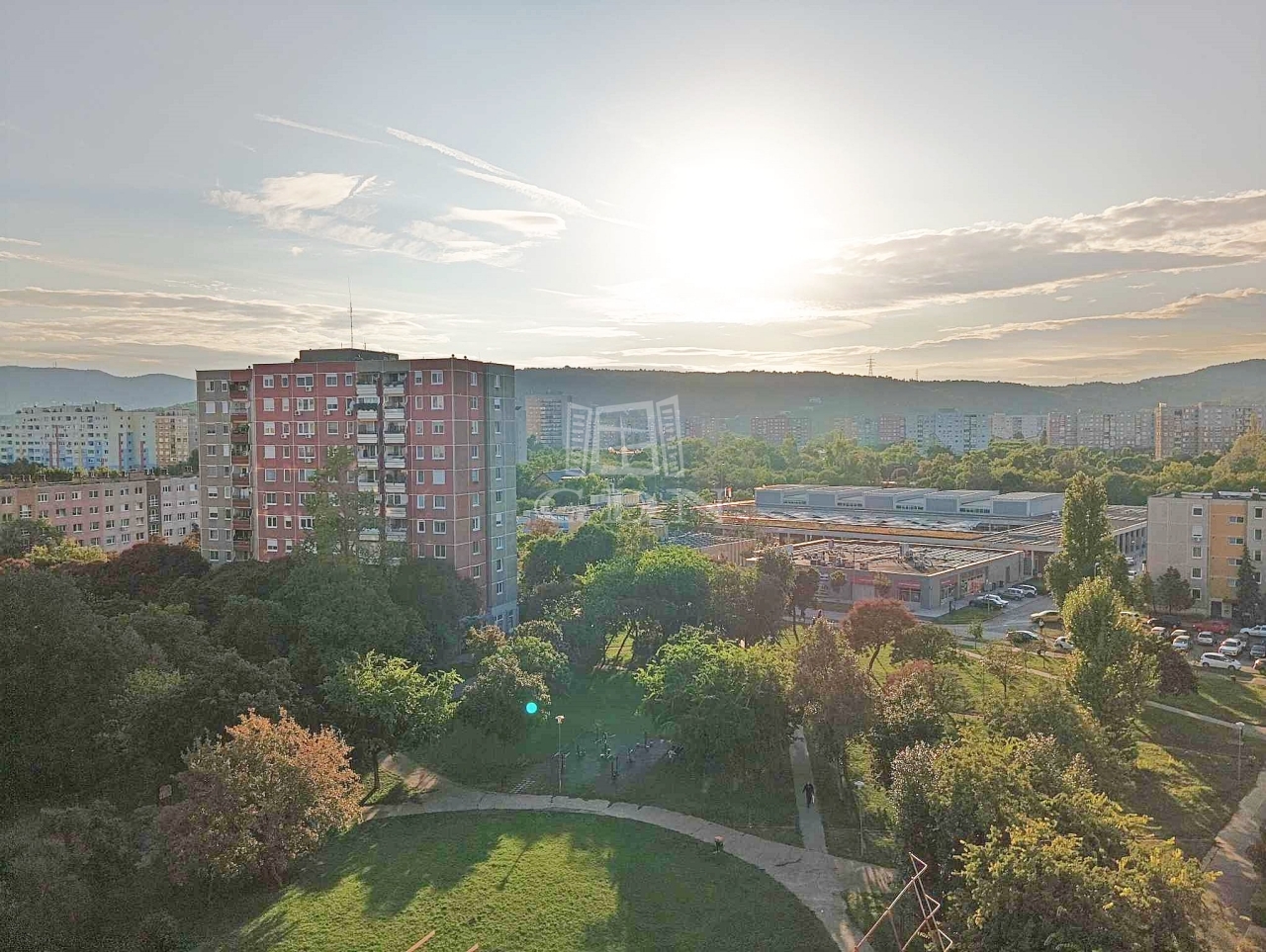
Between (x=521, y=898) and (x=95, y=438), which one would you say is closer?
(x=521, y=898)

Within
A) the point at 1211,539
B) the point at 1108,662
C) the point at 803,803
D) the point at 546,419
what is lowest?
the point at 803,803

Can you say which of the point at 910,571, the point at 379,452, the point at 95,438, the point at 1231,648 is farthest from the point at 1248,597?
Answer: the point at 95,438

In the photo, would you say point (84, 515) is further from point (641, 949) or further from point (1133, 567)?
point (1133, 567)

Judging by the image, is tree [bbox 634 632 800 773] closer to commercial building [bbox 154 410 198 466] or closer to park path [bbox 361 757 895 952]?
park path [bbox 361 757 895 952]

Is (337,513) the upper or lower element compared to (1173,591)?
upper

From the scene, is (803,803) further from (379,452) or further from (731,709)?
(379,452)

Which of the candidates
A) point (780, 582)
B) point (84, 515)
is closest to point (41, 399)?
point (84, 515)

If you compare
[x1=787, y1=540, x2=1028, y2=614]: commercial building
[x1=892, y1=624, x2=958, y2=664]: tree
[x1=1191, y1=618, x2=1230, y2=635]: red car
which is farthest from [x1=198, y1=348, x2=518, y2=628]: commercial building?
[x1=1191, y1=618, x2=1230, y2=635]: red car
